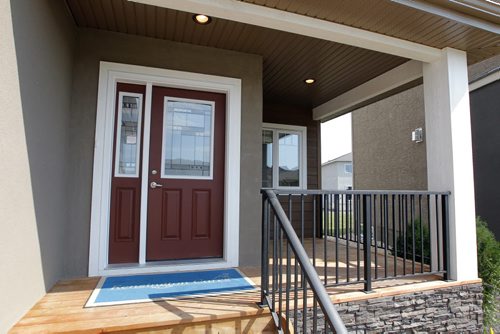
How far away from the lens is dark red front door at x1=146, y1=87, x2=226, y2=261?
318 centimetres

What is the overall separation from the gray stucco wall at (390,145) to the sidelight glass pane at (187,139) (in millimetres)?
5532

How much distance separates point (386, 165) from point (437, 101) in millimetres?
5506

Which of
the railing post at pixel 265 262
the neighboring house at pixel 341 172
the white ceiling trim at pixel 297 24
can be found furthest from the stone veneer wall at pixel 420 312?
the neighboring house at pixel 341 172

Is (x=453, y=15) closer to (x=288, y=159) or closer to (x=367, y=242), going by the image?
(x=367, y=242)

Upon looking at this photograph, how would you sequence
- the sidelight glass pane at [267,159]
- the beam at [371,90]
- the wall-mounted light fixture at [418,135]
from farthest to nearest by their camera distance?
the wall-mounted light fixture at [418,135]
the sidelight glass pane at [267,159]
the beam at [371,90]

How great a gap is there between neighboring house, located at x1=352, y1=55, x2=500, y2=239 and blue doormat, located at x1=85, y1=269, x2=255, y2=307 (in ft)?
15.9

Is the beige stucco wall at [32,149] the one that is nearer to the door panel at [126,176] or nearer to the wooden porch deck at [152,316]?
the wooden porch deck at [152,316]

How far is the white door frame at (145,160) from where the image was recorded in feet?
9.56

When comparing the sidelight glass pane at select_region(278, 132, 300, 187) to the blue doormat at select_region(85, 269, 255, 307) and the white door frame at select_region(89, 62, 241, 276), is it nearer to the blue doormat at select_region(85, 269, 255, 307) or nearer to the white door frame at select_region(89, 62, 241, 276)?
the white door frame at select_region(89, 62, 241, 276)

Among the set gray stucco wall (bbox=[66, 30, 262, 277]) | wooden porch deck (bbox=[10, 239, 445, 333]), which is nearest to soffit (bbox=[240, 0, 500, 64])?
gray stucco wall (bbox=[66, 30, 262, 277])

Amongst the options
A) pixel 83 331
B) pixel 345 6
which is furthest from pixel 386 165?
pixel 83 331

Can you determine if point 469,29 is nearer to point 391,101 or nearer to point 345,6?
point 345,6

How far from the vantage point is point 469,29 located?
2.68 m

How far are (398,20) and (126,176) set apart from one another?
287cm
